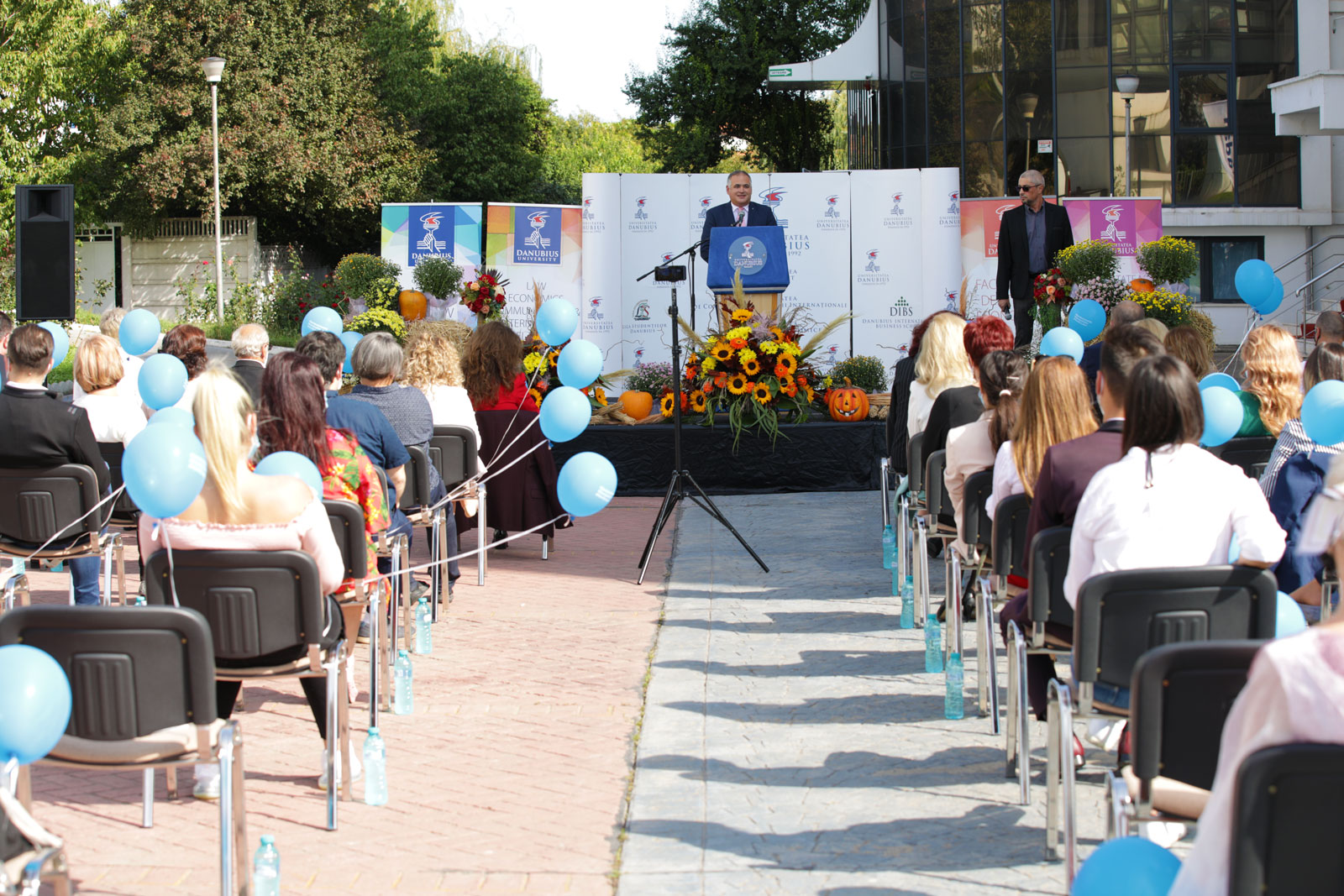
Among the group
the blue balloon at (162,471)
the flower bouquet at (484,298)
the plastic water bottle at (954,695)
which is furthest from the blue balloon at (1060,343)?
the flower bouquet at (484,298)

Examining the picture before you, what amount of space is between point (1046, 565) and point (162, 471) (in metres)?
2.66

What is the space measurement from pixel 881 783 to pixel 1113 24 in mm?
27010

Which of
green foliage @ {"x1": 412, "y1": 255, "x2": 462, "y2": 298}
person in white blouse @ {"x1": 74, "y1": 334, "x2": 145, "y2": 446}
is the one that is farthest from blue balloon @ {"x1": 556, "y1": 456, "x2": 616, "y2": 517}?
green foliage @ {"x1": 412, "y1": 255, "x2": 462, "y2": 298}

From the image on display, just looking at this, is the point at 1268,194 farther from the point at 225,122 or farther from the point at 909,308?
the point at 225,122

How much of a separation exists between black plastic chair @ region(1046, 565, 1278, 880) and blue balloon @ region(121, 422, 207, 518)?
97.6 inches

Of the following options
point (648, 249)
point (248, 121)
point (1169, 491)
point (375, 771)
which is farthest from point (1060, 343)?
point (248, 121)

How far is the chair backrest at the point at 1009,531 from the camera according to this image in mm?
4918

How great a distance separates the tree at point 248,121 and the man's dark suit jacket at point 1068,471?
34.4 m

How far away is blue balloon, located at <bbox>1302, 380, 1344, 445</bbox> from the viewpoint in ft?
15.5

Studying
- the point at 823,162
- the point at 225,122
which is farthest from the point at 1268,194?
the point at 225,122

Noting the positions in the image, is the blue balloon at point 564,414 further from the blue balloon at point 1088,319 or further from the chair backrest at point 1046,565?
the blue balloon at point 1088,319

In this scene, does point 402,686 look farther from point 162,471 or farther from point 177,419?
A: point 162,471

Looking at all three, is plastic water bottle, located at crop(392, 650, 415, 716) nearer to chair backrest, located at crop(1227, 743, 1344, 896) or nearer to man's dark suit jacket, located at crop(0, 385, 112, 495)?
man's dark suit jacket, located at crop(0, 385, 112, 495)

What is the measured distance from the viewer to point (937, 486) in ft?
21.3
